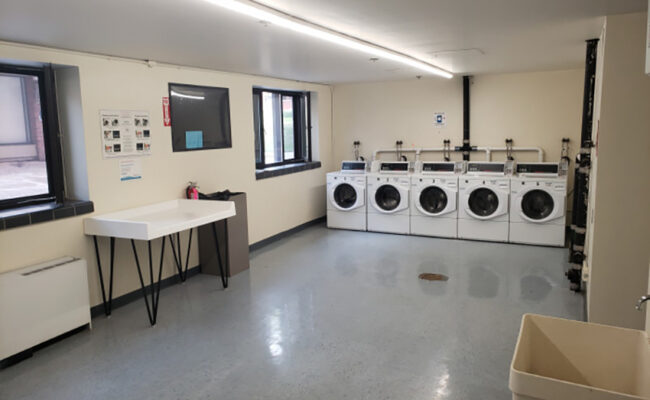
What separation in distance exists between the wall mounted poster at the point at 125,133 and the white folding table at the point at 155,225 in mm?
567

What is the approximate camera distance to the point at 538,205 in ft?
21.7

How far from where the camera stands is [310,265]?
5848mm

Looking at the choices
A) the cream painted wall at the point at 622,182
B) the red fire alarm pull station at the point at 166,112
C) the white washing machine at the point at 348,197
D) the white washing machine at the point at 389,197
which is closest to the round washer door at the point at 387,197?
the white washing machine at the point at 389,197

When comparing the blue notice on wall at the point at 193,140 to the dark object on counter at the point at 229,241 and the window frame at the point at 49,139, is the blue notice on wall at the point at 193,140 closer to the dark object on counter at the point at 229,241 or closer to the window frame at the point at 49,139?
the dark object on counter at the point at 229,241

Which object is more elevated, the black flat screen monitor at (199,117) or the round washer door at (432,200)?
the black flat screen monitor at (199,117)

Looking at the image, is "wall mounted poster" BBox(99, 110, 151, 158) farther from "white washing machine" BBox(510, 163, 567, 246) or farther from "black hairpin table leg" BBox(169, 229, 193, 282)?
"white washing machine" BBox(510, 163, 567, 246)

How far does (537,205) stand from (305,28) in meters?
4.66

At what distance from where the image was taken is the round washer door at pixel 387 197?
7441 mm

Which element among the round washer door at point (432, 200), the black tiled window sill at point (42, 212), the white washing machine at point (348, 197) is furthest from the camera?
the white washing machine at point (348, 197)

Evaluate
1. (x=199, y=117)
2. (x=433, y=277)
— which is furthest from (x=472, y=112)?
(x=199, y=117)

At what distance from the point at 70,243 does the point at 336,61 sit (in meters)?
3.21

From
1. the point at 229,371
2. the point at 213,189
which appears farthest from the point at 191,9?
the point at 213,189

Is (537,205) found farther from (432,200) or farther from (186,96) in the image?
(186,96)

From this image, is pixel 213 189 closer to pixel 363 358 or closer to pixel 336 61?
pixel 336 61
